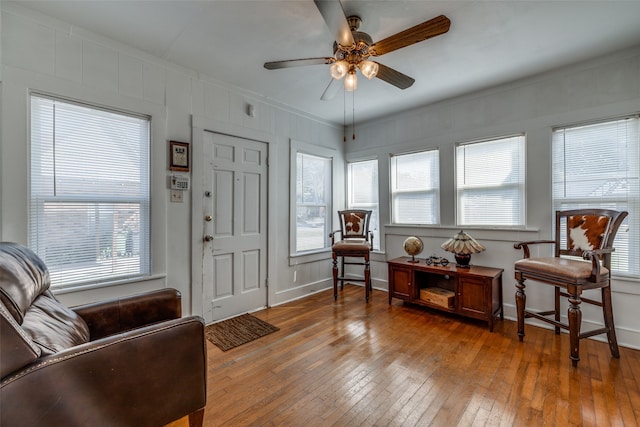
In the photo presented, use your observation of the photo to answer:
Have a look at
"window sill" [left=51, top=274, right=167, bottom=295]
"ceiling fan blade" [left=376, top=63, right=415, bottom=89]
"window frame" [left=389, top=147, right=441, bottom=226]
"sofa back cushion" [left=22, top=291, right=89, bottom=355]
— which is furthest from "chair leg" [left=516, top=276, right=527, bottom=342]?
"window sill" [left=51, top=274, right=167, bottom=295]

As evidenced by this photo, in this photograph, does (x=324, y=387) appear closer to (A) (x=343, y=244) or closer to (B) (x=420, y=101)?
(A) (x=343, y=244)

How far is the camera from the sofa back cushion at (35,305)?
1051 millimetres

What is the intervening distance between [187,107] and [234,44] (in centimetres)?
81

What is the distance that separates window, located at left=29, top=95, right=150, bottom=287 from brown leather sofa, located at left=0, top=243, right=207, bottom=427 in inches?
30.3

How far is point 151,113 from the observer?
2.49 metres

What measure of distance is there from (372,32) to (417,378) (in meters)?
2.56

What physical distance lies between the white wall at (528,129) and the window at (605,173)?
0.32ft

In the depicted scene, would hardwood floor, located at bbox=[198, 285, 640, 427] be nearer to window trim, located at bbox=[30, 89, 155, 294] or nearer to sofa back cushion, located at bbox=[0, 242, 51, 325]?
window trim, located at bbox=[30, 89, 155, 294]

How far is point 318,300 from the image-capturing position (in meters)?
3.65

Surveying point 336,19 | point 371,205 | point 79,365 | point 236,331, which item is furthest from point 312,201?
point 79,365

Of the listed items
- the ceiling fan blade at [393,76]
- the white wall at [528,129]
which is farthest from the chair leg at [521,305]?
the ceiling fan blade at [393,76]

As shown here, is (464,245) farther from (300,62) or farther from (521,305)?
(300,62)

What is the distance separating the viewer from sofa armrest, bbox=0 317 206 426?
0.89 m

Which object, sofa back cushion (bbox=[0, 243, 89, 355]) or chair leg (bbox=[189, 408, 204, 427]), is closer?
sofa back cushion (bbox=[0, 243, 89, 355])
